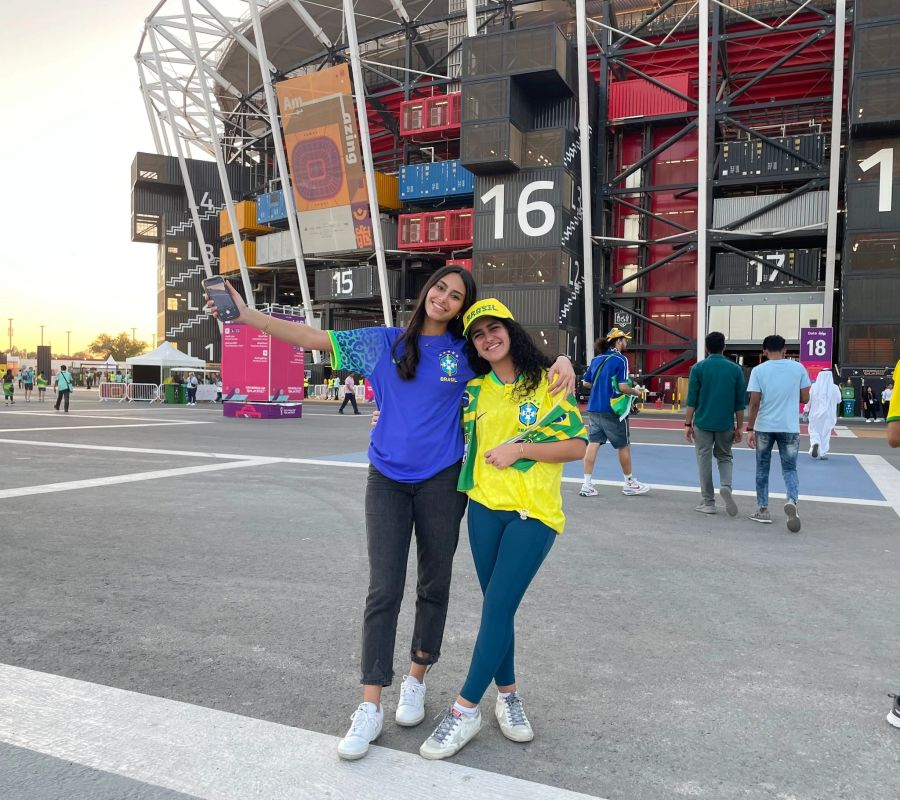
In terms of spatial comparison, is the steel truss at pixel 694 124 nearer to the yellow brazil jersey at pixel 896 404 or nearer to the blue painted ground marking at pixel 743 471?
the blue painted ground marking at pixel 743 471

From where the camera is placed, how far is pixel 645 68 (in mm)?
40531

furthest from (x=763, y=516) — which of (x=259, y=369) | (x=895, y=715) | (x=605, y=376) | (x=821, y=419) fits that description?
(x=259, y=369)

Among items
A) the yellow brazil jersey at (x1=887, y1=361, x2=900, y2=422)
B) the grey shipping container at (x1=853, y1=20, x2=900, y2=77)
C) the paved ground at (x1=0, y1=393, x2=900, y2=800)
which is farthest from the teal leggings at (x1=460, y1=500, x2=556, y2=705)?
the grey shipping container at (x1=853, y1=20, x2=900, y2=77)

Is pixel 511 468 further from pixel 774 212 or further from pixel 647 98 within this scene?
pixel 647 98

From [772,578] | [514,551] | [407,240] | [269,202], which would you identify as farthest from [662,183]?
[514,551]

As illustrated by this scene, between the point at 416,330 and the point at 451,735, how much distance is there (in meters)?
1.51

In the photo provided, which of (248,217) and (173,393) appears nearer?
(173,393)

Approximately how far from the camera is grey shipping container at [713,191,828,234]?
34594 mm

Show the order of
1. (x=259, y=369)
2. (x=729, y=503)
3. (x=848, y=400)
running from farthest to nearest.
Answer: (x=848, y=400) < (x=259, y=369) < (x=729, y=503)

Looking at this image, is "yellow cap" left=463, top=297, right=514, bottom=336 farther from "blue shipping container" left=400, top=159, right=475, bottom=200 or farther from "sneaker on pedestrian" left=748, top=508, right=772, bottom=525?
"blue shipping container" left=400, top=159, right=475, bottom=200

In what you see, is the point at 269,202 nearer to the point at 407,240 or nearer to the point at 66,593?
the point at 407,240

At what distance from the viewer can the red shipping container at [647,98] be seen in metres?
37.4

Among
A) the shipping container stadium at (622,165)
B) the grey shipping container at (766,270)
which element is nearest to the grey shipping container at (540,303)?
the shipping container stadium at (622,165)

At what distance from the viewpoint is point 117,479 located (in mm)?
8719
